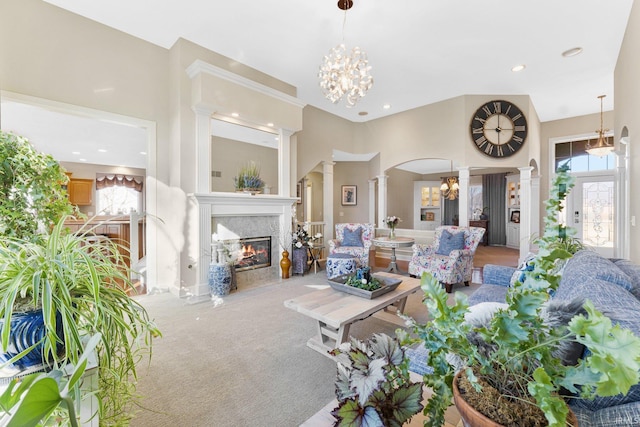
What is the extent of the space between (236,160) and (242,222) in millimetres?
1045

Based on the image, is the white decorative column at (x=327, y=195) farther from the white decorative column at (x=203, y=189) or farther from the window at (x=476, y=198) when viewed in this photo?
the window at (x=476, y=198)

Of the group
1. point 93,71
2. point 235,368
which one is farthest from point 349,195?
point 235,368

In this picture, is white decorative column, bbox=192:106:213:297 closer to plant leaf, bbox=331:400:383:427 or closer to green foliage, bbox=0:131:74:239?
green foliage, bbox=0:131:74:239

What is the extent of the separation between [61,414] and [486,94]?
22.3 ft

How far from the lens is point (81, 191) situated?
827cm

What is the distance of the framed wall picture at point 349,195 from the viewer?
27.4ft

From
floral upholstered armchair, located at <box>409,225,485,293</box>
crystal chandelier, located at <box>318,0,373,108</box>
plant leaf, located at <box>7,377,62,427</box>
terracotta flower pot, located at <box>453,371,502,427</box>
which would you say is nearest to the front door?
floral upholstered armchair, located at <box>409,225,485,293</box>

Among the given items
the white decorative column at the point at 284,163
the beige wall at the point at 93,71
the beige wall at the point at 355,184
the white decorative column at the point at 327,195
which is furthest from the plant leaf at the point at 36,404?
the beige wall at the point at 355,184

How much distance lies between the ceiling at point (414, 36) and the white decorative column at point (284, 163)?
1051 millimetres

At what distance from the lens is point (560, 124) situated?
6594 millimetres

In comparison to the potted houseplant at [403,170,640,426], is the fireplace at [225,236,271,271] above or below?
below

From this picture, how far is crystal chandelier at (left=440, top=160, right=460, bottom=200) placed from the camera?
933 cm

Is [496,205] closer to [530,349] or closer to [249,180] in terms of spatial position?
[249,180]

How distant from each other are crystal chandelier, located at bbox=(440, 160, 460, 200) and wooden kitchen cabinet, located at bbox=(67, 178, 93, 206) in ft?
36.5
